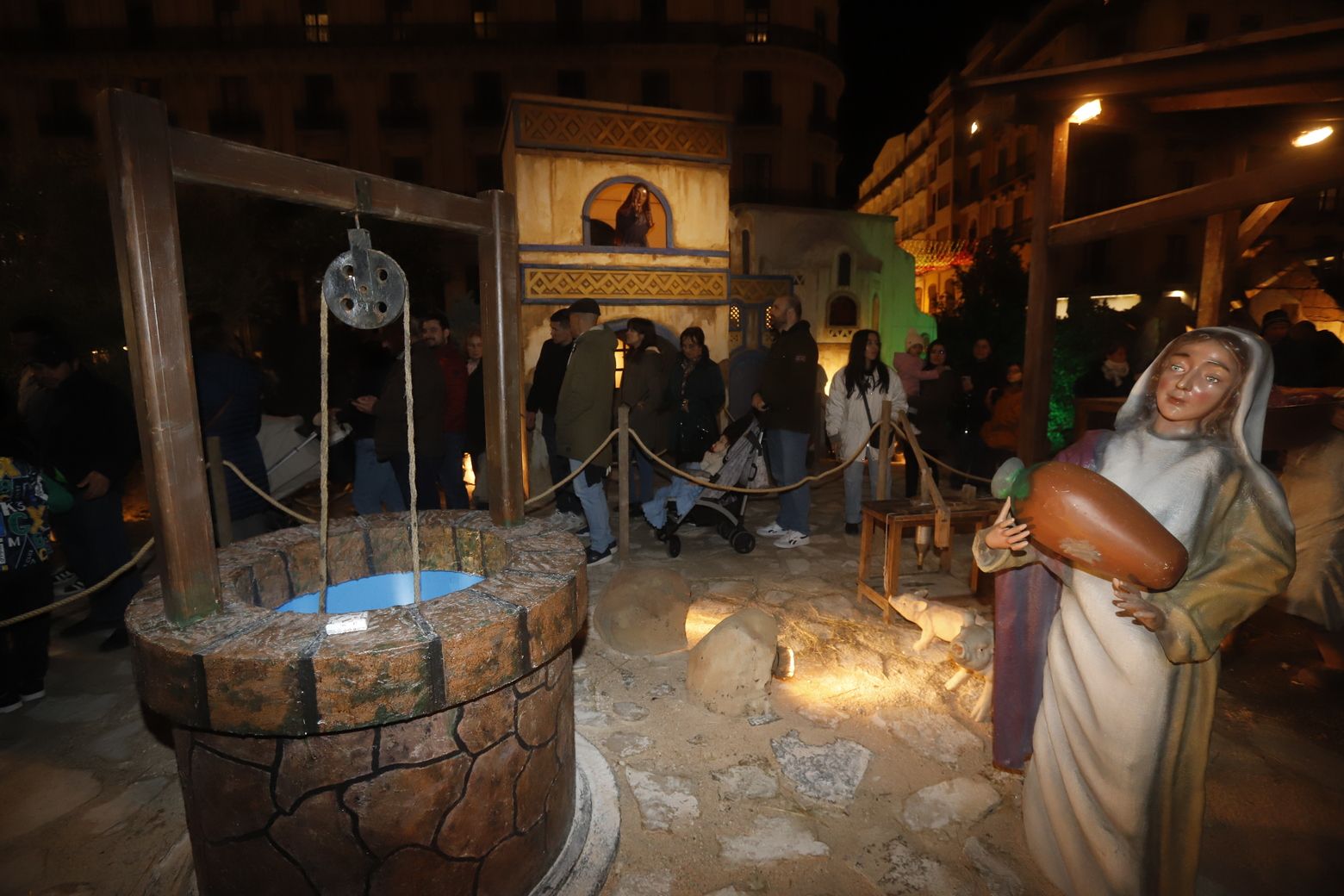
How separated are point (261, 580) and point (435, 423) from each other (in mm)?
3387

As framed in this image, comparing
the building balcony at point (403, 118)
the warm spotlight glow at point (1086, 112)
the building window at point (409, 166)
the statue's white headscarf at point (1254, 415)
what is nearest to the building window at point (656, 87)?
the building balcony at point (403, 118)

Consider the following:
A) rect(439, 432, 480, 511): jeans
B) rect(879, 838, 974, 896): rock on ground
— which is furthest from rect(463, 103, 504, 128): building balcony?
rect(879, 838, 974, 896): rock on ground

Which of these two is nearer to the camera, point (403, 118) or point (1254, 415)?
point (1254, 415)

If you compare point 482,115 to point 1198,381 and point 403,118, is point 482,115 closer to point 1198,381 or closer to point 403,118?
point 403,118

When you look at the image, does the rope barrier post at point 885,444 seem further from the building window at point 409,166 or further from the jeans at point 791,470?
the building window at point 409,166

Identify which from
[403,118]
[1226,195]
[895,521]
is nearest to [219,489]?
[895,521]

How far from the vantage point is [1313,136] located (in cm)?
538

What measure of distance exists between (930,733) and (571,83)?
26870 mm

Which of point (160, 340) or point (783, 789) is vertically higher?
point (160, 340)

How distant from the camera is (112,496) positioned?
446 centimetres

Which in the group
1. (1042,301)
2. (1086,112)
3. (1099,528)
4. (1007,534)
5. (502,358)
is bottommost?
(1007,534)

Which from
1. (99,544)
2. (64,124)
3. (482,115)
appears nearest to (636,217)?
(99,544)

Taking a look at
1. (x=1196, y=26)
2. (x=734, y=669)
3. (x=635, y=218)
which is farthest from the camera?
(x=1196, y=26)

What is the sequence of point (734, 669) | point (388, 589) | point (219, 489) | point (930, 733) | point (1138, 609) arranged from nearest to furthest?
point (1138, 609) → point (388, 589) → point (930, 733) → point (734, 669) → point (219, 489)
